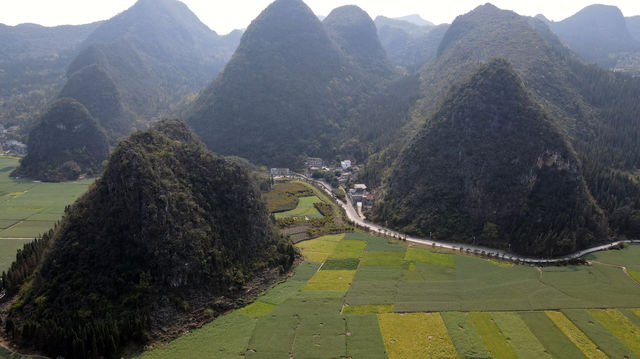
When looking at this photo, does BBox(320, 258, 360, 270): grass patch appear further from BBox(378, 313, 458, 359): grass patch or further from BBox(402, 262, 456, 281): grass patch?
BBox(378, 313, 458, 359): grass patch

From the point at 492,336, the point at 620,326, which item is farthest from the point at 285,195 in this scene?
the point at 620,326

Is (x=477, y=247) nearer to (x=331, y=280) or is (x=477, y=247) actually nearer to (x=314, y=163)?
(x=331, y=280)

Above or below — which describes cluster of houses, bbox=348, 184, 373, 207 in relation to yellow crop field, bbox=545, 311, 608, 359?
above

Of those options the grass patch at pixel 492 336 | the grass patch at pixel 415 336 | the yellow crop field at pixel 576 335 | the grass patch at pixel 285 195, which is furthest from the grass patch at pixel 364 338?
the grass patch at pixel 285 195

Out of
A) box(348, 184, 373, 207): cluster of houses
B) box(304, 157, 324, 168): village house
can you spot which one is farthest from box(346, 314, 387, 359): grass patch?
box(304, 157, 324, 168): village house

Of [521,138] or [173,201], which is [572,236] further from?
[173,201]

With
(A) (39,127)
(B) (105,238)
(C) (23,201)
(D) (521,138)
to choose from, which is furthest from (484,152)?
(A) (39,127)
